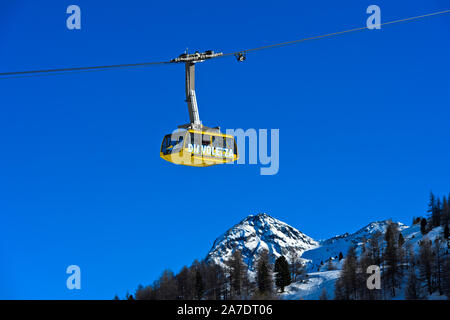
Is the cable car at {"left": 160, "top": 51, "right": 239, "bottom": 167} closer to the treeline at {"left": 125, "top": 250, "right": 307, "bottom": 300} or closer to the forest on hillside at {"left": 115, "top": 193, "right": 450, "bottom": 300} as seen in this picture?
the forest on hillside at {"left": 115, "top": 193, "right": 450, "bottom": 300}

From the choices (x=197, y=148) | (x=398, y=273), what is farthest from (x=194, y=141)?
(x=398, y=273)

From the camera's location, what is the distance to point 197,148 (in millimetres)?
57219

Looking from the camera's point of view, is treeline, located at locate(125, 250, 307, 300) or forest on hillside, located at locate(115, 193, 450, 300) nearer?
forest on hillside, located at locate(115, 193, 450, 300)

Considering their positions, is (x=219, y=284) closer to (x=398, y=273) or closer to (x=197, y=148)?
(x=398, y=273)

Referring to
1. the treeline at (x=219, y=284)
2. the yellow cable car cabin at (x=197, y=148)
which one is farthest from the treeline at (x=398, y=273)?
the yellow cable car cabin at (x=197, y=148)

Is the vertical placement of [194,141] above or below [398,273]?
above

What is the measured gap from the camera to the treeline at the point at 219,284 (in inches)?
7146

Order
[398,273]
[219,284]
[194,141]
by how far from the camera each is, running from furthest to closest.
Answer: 1. [219,284]
2. [398,273]
3. [194,141]

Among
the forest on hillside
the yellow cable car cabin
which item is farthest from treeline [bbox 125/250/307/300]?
the yellow cable car cabin

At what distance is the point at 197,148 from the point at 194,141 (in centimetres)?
61

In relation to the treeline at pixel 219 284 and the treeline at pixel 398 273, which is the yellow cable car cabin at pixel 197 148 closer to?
the treeline at pixel 398 273

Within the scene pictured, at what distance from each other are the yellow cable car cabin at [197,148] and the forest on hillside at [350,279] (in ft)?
359

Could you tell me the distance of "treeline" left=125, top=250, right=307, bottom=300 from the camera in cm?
18150
